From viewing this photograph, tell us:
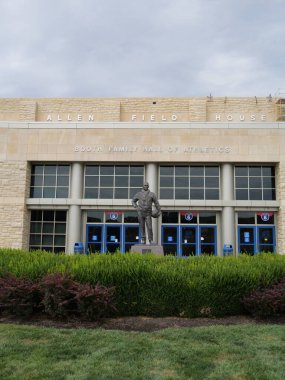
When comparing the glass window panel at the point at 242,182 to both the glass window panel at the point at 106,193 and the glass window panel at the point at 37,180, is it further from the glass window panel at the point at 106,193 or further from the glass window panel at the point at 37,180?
the glass window panel at the point at 37,180

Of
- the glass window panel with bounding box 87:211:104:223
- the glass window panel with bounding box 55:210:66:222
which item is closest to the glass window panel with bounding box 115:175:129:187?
the glass window panel with bounding box 87:211:104:223

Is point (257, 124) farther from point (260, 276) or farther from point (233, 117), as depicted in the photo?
point (260, 276)

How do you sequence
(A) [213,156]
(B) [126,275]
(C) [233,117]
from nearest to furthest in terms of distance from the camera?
(B) [126,275] < (A) [213,156] < (C) [233,117]

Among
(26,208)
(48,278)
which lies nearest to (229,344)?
(48,278)

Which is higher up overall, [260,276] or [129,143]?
[129,143]

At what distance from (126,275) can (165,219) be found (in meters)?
18.2

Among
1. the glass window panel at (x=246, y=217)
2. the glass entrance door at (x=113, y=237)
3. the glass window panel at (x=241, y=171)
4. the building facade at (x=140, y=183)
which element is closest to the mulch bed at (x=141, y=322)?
the building facade at (x=140, y=183)

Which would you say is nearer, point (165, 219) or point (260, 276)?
point (260, 276)

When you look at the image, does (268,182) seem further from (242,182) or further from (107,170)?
(107,170)

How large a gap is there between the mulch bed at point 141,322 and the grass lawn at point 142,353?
0.53m

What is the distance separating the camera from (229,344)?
6.46 metres

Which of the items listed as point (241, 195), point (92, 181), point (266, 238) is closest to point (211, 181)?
point (241, 195)

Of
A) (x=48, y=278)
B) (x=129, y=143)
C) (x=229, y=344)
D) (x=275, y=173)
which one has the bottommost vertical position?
(x=229, y=344)

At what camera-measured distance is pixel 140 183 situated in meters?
27.3
